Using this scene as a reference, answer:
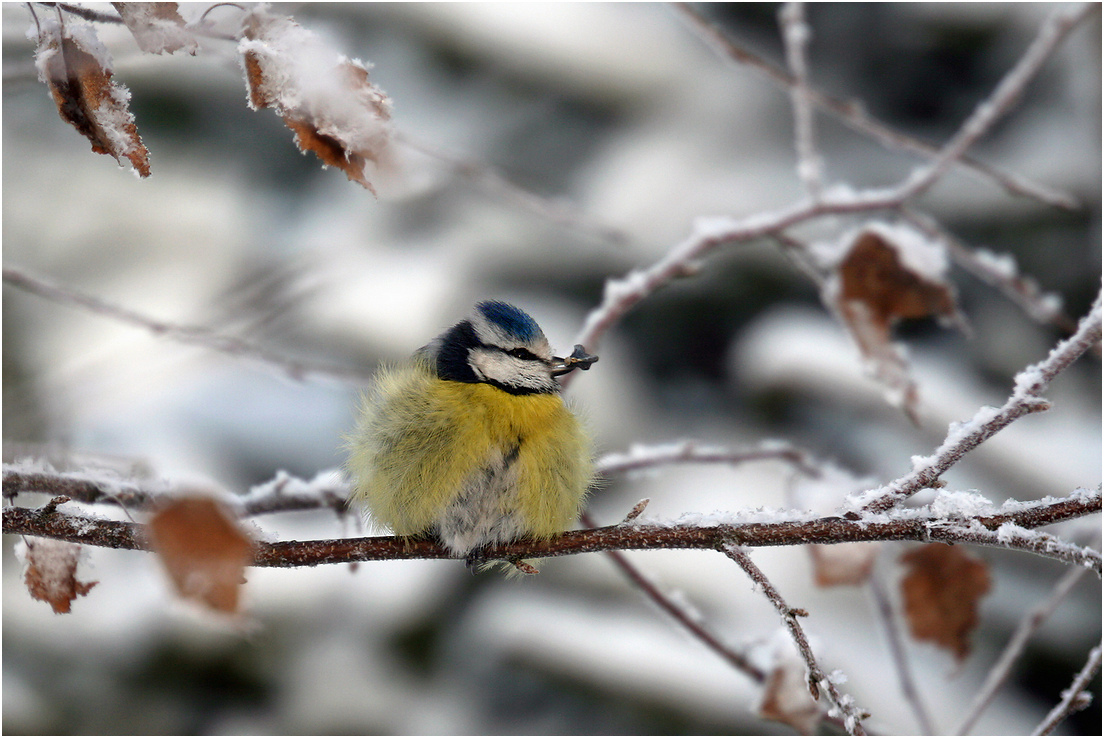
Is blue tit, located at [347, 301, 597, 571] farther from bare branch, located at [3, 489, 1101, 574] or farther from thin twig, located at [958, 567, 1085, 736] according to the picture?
thin twig, located at [958, 567, 1085, 736]

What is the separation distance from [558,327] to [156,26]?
5.87 feet

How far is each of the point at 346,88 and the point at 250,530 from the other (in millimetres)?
500

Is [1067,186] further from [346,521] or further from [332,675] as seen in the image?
[332,675]

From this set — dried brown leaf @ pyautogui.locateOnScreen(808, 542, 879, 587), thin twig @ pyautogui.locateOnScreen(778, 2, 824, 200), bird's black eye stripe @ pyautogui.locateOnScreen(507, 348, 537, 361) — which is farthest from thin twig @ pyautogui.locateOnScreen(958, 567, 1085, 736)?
bird's black eye stripe @ pyautogui.locateOnScreen(507, 348, 537, 361)

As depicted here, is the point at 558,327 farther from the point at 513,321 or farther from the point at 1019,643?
the point at 1019,643

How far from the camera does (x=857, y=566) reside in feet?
4.26

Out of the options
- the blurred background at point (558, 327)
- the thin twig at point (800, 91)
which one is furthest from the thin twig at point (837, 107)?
the blurred background at point (558, 327)

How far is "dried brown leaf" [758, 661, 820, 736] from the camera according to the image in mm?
1178

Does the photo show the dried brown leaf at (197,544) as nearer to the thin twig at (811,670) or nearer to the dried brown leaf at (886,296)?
the thin twig at (811,670)

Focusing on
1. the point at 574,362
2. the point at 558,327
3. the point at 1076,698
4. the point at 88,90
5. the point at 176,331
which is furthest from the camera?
the point at 558,327

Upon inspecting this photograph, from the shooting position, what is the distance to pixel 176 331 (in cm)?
126

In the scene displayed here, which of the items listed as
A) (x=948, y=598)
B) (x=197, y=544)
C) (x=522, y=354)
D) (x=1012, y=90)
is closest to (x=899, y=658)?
(x=948, y=598)

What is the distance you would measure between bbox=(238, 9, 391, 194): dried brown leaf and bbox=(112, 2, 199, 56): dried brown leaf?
5 centimetres

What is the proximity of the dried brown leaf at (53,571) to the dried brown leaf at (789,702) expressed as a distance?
921 mm
